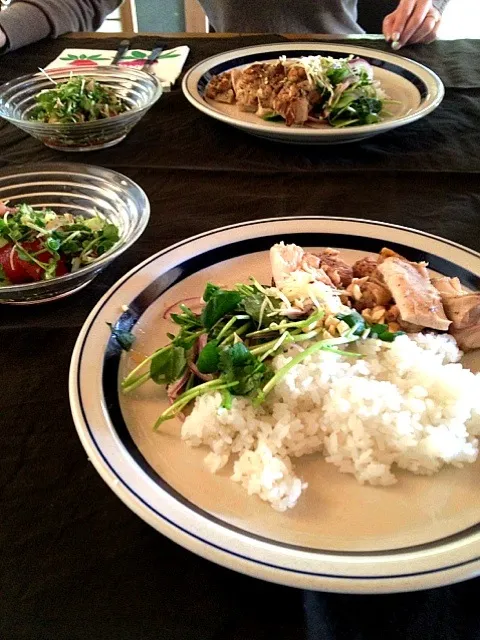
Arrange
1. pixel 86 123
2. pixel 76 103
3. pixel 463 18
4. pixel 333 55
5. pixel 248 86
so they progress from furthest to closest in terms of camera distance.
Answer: pixel 463 18, pixel 333 55, pixel 248 86, pixel 76 103, pixel 86 123

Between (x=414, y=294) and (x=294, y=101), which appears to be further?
(x=294, y=101)

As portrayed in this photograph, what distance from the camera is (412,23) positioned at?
217cm

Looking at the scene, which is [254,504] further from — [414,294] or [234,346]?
[414,294]

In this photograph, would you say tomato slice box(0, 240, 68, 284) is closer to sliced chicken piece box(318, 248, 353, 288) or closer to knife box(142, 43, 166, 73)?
sliced chicken piece box(318, 248, 353, 288)

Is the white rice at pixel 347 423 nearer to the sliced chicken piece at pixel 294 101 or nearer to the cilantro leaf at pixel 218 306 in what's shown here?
the cilantro leaf at pixel 218 306

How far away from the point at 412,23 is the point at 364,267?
1.55m

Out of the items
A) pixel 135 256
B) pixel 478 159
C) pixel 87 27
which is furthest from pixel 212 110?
pixel 87 27

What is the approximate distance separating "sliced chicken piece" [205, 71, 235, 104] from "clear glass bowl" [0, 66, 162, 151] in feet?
0.60

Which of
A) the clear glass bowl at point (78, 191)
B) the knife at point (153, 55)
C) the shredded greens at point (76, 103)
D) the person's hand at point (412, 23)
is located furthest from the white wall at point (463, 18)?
the clear glass bowl at point (78, 191)

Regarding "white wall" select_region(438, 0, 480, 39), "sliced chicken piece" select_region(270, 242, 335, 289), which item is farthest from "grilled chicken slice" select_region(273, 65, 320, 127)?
"white wall" select_region(438, 0, 480, 39)

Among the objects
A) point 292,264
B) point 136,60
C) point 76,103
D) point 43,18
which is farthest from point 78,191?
point 43,18

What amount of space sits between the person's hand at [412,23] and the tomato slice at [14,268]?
1763 mm

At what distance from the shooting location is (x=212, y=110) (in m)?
1.64

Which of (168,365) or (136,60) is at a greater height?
(136,60)
